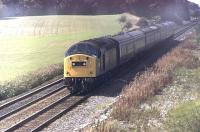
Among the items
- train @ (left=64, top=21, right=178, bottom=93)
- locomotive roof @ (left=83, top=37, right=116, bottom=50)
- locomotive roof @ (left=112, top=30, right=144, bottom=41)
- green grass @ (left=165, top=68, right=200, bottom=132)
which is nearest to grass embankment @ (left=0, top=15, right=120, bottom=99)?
train @ (left=64, top=21, right=178, bottom=93)

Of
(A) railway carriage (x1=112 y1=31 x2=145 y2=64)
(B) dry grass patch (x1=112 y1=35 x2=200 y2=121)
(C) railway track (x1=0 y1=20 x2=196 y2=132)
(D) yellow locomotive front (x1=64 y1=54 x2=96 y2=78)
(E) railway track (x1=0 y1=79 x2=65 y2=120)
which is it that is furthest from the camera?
(A) railway carriage (x1=112 y1=31 x2=145 y2=64)

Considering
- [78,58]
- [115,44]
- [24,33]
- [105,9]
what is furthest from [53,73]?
[105,9]

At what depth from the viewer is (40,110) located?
22297mm

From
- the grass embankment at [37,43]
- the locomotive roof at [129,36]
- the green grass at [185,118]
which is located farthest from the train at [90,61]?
the green grass at [185,118]

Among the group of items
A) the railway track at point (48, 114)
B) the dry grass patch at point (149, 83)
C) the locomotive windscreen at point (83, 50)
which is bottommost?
the railway track at point (48, 114)

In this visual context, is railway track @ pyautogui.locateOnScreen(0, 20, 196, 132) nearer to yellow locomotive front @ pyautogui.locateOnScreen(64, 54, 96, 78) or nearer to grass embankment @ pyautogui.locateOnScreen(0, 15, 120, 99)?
yellow locomotive front @ pyautogui.locateOnScreen(64, 54, 96, 78)

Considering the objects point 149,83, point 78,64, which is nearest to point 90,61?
point 78,64

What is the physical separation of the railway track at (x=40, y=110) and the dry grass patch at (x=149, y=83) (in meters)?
2.77

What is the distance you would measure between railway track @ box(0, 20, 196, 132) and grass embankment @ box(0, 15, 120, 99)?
1.92 meters

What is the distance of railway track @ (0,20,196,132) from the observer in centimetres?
1989

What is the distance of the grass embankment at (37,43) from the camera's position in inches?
1250

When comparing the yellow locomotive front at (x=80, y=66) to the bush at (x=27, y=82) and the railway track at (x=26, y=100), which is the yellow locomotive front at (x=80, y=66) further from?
the bush at (x=27, y=82)

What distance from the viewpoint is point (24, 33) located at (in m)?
73.7

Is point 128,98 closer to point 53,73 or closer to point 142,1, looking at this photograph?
point 53,73
